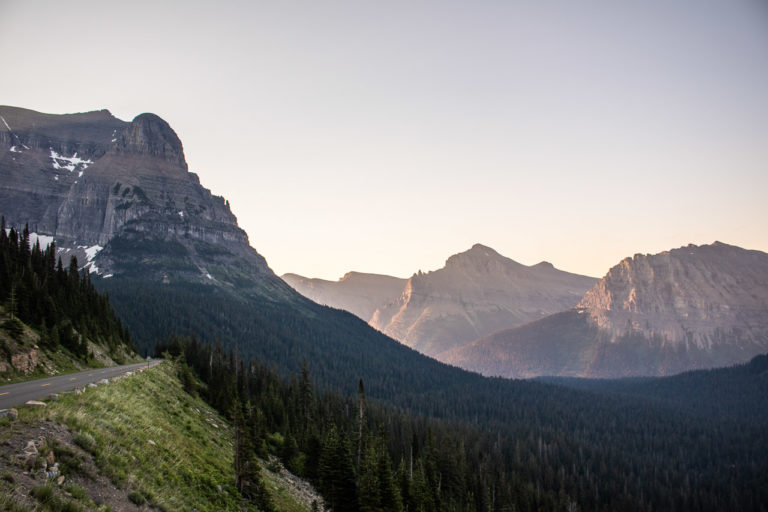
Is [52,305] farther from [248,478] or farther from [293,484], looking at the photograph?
[248,478]

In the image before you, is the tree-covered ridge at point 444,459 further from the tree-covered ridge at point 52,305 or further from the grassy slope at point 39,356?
the grassy slope at point 39,356

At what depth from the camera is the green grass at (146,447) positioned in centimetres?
1959

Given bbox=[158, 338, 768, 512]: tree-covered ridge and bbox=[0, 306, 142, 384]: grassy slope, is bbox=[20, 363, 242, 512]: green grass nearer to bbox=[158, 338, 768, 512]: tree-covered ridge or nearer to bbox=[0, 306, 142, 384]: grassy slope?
bbox=[158, 338, 768, 512]: tree-covered ridge

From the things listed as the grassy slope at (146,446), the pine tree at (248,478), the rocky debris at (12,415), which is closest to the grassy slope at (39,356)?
the grassy slope at (146,446)

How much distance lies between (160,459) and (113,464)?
187 inches

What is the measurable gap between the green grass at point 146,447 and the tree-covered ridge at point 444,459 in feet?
16.4

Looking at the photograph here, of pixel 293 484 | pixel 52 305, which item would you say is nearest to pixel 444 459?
pixel 293 484

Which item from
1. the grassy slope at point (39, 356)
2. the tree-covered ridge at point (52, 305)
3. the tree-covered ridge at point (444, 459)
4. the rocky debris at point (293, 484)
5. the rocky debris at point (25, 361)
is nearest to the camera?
the grassy slope at point (39, 356)

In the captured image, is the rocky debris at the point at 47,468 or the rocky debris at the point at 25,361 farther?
the rocky debris at the point at 25,361

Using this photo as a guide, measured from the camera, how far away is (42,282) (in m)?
72.6

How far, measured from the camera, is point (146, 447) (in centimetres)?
2411

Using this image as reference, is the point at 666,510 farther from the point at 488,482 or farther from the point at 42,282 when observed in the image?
the point at 42,282

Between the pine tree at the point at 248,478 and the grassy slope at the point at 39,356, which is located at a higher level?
the grassy slope at the point at 39,356

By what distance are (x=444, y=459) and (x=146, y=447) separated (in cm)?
7580
